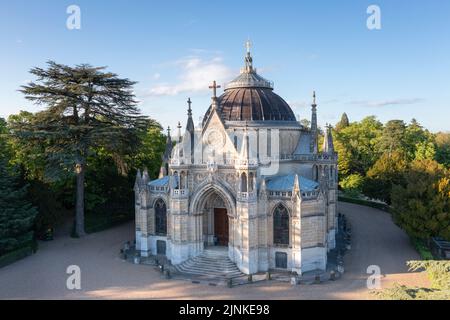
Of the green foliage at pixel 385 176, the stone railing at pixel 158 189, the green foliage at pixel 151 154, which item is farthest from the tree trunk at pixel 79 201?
the green foliage at pixel 385 176

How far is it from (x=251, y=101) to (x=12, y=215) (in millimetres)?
22422

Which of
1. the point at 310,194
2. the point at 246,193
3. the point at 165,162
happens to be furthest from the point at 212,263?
the point at 165,162

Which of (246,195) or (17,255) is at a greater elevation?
(246,195)

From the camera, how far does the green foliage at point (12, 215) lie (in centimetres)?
3061

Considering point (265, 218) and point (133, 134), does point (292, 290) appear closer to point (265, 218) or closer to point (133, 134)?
point (265, 218)

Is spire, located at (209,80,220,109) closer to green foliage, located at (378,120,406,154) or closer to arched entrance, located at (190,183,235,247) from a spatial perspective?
arched entrance, located at (190,183,235,247)

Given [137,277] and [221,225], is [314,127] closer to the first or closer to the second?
[221,225]

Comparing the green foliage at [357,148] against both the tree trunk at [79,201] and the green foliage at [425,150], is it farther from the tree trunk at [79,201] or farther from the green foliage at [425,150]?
the tree trunk at [79,201]

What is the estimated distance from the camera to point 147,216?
111 feet

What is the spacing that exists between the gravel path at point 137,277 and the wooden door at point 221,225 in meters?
6.38

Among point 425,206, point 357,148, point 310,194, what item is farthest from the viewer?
point 357,148

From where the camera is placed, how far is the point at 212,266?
97.5 feet

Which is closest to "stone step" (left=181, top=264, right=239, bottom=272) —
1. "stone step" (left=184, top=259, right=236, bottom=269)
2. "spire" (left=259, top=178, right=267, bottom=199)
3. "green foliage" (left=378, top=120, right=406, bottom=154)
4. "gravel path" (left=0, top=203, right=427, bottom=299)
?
"stone step" (left=184, top=259, right=236, bottom=269)

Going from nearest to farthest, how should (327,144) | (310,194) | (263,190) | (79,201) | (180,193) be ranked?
(310,194)
(263,190)
(180,193)
(327,144)
(79,201)
